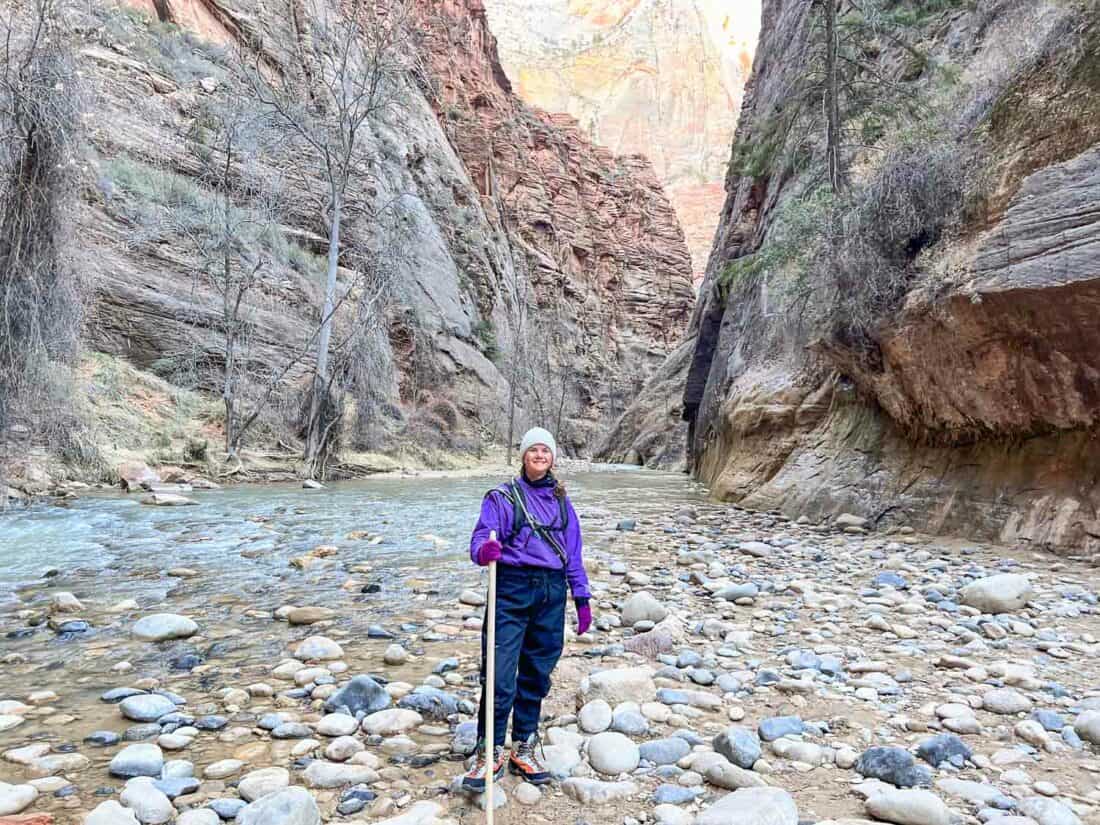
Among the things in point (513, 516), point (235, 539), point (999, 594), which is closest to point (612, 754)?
point (513, 516)

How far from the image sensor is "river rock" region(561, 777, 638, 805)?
2.21 metres

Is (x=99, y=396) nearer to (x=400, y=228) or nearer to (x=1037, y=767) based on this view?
(x=400, y=228)

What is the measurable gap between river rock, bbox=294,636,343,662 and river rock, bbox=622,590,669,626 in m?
1.84

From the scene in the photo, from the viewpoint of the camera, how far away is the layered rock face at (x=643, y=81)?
347 feet

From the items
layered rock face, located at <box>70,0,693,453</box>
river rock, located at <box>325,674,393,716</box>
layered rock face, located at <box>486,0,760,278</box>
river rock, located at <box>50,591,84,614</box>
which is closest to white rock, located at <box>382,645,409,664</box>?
river rock, located at <box>325,674,393,716</box>

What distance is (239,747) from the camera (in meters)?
2.45

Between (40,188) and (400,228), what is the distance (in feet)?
42.1

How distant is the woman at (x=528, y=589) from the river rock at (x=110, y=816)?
43.0 inches

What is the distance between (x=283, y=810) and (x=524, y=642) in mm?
994

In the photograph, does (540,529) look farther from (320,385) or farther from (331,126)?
(331,126)

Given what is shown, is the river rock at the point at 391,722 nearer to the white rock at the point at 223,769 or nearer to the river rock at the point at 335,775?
the river rock at the point at 335,775

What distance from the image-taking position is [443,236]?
34.8m

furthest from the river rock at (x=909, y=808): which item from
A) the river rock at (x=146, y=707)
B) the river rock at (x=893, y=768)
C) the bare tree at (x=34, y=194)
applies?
the bare tree at (x=34, y=194)

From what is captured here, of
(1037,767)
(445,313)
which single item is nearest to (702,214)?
(445,313)
